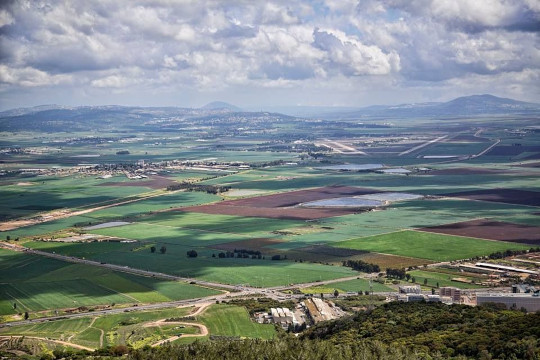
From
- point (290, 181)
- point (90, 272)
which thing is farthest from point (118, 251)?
point (290, 181)

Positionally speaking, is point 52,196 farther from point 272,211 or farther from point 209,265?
A: point 209,265

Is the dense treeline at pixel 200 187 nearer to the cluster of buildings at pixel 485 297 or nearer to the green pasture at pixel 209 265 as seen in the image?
the green pasture at pixel 209 265

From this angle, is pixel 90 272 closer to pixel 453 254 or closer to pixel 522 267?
pixel 453 254

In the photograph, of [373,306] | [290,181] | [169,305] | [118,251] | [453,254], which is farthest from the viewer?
[290,181]

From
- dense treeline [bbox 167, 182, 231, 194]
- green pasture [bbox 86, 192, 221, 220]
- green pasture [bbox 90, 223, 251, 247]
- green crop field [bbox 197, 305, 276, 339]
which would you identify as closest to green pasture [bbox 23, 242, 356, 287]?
green pasture [bbox 90, 223, 251, 247]

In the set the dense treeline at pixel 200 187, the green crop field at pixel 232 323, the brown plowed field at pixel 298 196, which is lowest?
the green crop field at pixel 232 323

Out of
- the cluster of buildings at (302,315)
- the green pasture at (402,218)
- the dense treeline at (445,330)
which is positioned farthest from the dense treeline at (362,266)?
the dense treeline at (445,330)

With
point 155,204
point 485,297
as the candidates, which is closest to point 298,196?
point 155,204
